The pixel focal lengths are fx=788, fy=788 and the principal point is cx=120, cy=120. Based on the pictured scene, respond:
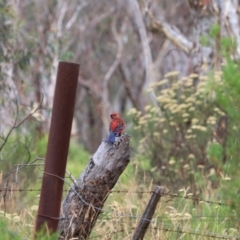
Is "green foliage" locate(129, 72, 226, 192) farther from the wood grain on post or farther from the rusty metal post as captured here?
the rusty metal post

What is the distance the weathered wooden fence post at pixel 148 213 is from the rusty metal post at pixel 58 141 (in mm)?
604

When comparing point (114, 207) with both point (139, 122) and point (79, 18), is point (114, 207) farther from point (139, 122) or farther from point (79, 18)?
point (79, 18)

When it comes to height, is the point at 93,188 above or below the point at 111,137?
below

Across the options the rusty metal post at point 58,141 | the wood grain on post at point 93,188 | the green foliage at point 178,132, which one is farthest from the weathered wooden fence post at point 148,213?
the green foliage at point 178,132

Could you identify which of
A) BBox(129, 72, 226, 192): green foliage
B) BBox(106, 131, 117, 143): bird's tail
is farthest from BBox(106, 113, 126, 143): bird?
BBox(129, 72, 226, 192): green foliage

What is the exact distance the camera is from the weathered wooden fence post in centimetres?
504

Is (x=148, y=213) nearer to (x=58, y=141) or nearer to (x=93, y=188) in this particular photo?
(x=93, y=188)

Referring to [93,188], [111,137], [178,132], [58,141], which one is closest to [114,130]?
[111,137]

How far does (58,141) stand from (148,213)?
2.59ft

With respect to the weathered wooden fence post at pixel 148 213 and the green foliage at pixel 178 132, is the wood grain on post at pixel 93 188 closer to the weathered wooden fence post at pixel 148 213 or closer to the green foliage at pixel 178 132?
the weathered wooden fence post at pixel 148 213

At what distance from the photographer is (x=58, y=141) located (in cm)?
485

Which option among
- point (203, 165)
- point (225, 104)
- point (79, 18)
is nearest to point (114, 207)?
point (225, 104)

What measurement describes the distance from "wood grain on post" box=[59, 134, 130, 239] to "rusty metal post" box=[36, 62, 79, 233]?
44cm

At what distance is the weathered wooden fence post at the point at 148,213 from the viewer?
198 inches
